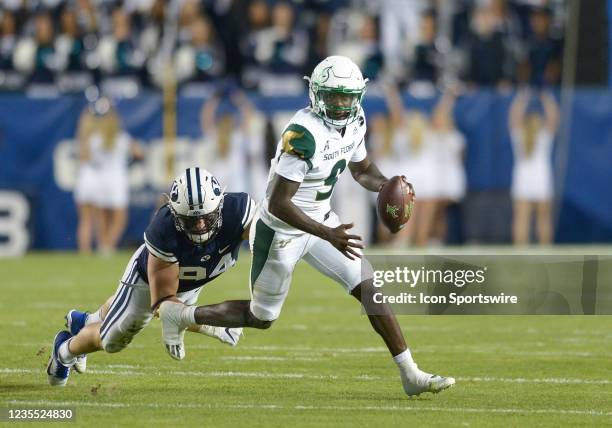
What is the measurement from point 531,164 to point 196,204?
9.41 metres

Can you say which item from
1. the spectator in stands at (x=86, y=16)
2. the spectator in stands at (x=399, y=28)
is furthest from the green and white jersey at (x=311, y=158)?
the spectator in stands at (x=86, y=16)

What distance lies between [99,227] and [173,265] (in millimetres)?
8789

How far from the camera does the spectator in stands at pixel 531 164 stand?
14938mm

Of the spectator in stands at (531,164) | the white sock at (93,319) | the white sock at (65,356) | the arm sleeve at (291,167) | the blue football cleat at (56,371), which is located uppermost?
the arm sleeve at (291,167)

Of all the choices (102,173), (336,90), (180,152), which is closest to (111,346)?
(336,90)

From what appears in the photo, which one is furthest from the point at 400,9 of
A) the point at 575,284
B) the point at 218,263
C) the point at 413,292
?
the point at 218,263

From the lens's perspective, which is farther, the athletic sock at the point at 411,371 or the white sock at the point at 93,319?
the white sock at the point at 93,319

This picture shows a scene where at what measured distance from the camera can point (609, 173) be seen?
588 inches

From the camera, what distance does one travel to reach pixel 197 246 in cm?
631

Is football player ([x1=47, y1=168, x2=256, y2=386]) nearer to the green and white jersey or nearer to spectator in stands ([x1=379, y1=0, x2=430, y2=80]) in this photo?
the green and white jersey

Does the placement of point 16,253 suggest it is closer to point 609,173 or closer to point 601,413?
point 609,173

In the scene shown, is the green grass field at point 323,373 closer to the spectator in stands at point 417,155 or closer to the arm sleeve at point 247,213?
the arm sleeve at point 247,213

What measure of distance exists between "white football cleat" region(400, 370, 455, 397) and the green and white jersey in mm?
914

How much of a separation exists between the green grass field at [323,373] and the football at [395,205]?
79 centimetres
